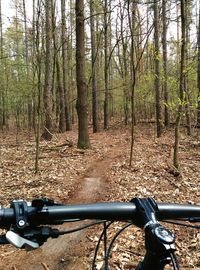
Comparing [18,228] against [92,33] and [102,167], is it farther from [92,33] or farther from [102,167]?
[92,33]

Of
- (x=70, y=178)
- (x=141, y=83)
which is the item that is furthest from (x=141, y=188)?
(x=141, y=83)

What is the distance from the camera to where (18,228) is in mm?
1033

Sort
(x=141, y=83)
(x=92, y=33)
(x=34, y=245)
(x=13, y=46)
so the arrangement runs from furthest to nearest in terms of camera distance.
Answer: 1. (x=13, y=46)
2. (x=141, y=83)
3. (x=92, y=33)
4. (x=34, y=245)

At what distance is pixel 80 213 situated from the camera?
3.76 feet

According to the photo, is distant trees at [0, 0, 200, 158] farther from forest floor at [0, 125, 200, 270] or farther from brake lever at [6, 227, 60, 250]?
brake lever at [6, 227, 60, 250]

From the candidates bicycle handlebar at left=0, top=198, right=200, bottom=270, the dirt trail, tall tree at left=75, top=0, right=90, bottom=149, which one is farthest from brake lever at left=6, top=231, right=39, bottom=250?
tall tree at left=75, top=0, right=90, bottom=149

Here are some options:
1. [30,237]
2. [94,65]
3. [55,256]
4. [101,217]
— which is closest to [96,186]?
[55,256]

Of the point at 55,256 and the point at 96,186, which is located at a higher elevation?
the point at 96,186

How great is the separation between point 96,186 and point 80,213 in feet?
23.0

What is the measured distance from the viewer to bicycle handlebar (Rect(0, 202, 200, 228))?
1063 mm

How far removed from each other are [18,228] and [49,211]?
12 cm

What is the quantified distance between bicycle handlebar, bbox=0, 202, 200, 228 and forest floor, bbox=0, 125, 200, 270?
0.61 m

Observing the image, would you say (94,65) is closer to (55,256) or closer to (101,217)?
(55,256)

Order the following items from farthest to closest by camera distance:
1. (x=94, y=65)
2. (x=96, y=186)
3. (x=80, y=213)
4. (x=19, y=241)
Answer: (x=94, y=65), (x=96, y=186), (x=80, y=213), (x=19, y=241)
